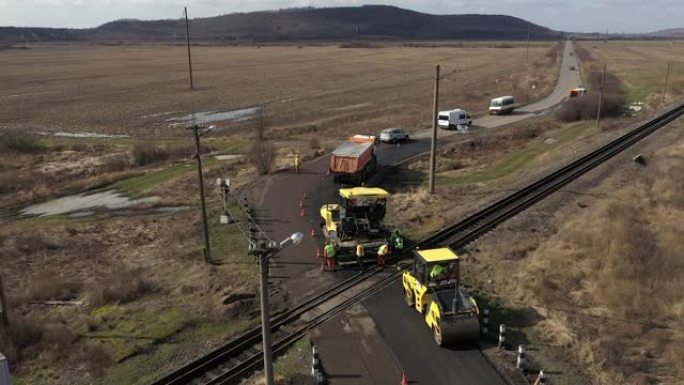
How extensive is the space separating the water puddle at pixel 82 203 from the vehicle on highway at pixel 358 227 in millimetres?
17930

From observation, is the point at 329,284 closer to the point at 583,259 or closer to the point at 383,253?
the point at 383,253

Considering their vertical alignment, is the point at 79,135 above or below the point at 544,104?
below

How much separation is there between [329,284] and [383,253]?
2.97 m

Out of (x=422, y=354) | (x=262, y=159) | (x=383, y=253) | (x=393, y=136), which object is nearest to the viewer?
(x=422, y=354)

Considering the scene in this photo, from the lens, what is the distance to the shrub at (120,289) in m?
22.9

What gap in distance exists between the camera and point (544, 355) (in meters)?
17.7

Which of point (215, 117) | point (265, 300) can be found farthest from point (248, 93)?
point (265, 300)

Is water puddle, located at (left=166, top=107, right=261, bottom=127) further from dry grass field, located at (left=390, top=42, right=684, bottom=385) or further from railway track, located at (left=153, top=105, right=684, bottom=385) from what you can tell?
railway track, located at (left=153, top=105, right=684, bottom=385)

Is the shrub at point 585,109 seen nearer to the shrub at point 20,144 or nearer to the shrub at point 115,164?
the shrub at point 115,164

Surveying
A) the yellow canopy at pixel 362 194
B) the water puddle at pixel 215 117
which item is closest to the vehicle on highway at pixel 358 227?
the yellow canopy at pixel 362 194

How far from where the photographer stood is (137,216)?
35.0 meters

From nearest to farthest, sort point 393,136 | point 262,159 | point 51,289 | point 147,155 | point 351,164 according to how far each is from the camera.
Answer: point 51,289, point 351,164, point 262,159, point 147,155, point 393,136

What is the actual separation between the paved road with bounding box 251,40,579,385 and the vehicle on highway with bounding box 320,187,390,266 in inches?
45.4

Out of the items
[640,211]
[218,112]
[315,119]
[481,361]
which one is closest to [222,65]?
[218,112]
